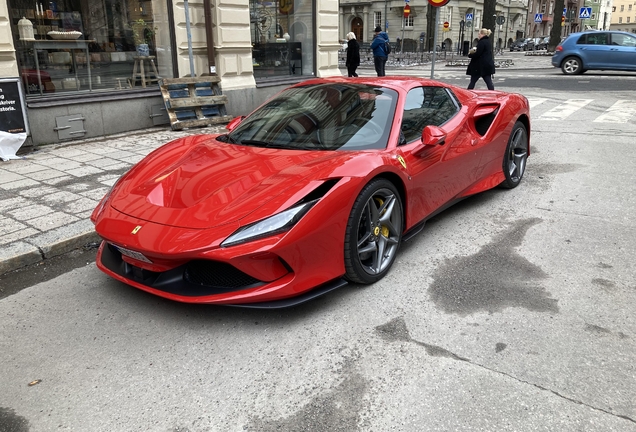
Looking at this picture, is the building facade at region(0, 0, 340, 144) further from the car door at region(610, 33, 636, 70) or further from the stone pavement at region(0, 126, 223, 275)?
the car door at region(610, 33, 636, 70)

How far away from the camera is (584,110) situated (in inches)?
452

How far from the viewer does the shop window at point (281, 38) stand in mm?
11312

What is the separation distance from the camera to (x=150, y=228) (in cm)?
302

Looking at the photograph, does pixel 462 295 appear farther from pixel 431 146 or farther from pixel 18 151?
pixel 18 151

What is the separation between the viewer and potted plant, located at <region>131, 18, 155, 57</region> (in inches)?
378

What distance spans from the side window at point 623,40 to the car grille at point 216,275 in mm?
20465

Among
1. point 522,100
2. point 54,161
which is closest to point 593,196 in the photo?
point 522,100

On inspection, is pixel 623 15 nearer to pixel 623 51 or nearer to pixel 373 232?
pixel 623 51

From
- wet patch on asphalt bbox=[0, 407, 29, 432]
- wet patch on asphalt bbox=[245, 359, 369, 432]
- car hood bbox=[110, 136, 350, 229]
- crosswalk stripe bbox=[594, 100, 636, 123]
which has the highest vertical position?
car hood bbox=[110, 136, 350, 229]

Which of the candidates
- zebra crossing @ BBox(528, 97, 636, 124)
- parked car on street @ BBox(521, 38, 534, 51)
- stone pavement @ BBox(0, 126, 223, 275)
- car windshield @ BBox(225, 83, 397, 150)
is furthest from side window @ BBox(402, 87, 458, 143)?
parked car on street @ BBox(521, 38, 534, 51)

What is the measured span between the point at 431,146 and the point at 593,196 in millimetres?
2558

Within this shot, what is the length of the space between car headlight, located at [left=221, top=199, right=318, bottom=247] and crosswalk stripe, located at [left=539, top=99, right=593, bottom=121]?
9054 millimetres

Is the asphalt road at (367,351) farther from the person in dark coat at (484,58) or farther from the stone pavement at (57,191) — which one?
the person in dark coat at (484,58)

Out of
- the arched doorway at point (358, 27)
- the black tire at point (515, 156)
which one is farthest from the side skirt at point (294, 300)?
the arched doorway at point (358, 27)
